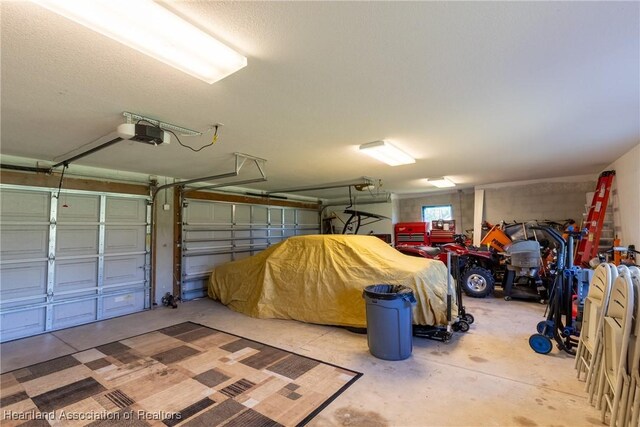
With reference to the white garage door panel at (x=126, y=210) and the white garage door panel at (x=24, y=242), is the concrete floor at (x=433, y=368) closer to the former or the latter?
the white garage door panel at (x=24, y=242)

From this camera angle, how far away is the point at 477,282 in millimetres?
5734

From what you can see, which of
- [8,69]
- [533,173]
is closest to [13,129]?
[8,69]

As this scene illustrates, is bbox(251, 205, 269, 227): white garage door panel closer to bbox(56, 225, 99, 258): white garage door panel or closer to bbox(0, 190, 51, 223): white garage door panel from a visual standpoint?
bbox(56, 225, 99, 258): white garage door panel

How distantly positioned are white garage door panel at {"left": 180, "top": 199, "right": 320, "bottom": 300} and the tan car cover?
1.30 meters

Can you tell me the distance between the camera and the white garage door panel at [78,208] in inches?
175

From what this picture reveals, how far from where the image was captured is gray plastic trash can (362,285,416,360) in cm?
304

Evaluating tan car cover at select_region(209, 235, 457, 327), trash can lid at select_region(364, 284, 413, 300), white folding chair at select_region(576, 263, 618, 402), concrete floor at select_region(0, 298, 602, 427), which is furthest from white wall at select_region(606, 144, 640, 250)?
trash can lid at select_region(364, 284, 413, 300)

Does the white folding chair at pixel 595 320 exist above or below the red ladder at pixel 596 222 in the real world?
below

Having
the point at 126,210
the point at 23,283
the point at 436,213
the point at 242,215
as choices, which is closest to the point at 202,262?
the point at 242,215

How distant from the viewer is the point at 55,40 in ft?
5.27

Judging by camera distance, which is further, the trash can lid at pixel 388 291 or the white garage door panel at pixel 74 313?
the white garage door panel at pixel 74 313

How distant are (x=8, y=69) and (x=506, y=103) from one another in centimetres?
377

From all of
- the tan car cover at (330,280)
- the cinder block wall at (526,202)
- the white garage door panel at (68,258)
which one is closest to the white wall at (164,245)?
the white garage door panel at (68,258)

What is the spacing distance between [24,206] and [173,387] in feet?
12.1
